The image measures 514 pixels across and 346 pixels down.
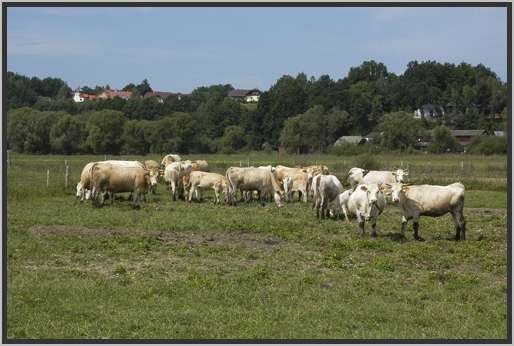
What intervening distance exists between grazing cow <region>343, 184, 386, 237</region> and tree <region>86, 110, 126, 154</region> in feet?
195

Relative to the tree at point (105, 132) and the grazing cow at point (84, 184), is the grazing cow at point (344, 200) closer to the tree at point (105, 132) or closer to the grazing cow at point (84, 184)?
the grazing cow at point (84, 184)

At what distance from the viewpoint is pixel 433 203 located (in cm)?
1769

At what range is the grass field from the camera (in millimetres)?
9500

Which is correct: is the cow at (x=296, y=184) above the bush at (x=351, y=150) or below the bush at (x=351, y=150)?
below

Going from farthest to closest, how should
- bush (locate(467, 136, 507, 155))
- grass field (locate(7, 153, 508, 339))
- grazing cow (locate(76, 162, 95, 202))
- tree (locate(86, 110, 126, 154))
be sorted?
tree (locate(86, 110, 126, 154)) → bush (locate(467, 136, 507, 155)) → grazing cow (locate(76, 162, 95, 202)) → grass field (locate(7, 153, 508, 339))

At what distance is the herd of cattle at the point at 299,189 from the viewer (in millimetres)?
17750

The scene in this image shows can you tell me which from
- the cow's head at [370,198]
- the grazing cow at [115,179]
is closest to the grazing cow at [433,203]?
the cow's head at [370,198]

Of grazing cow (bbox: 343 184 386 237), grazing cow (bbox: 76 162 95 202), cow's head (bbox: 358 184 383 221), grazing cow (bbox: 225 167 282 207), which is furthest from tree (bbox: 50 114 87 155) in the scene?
cow's head (bbox: 358 184 383 221)

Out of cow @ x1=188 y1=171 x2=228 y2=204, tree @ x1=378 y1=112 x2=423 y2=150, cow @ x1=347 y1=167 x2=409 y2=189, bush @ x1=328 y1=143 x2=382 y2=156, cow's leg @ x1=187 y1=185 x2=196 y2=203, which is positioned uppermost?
tree @ x1=378 y1=112 x2=423 y2=150

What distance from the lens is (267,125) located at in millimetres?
103250

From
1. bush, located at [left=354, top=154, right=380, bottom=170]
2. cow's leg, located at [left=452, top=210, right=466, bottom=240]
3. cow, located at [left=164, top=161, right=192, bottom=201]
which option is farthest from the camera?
bush, located at [left=354, top=154, right=380, bottom=170]

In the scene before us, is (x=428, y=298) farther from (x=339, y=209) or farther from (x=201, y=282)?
(x=339, y=209)

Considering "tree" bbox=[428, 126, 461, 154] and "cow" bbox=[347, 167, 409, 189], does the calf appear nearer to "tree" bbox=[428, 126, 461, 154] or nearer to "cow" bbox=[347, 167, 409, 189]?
"cow" bbox=[347, 167, 409, 189]

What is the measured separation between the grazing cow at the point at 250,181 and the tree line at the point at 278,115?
36562 millimetres
